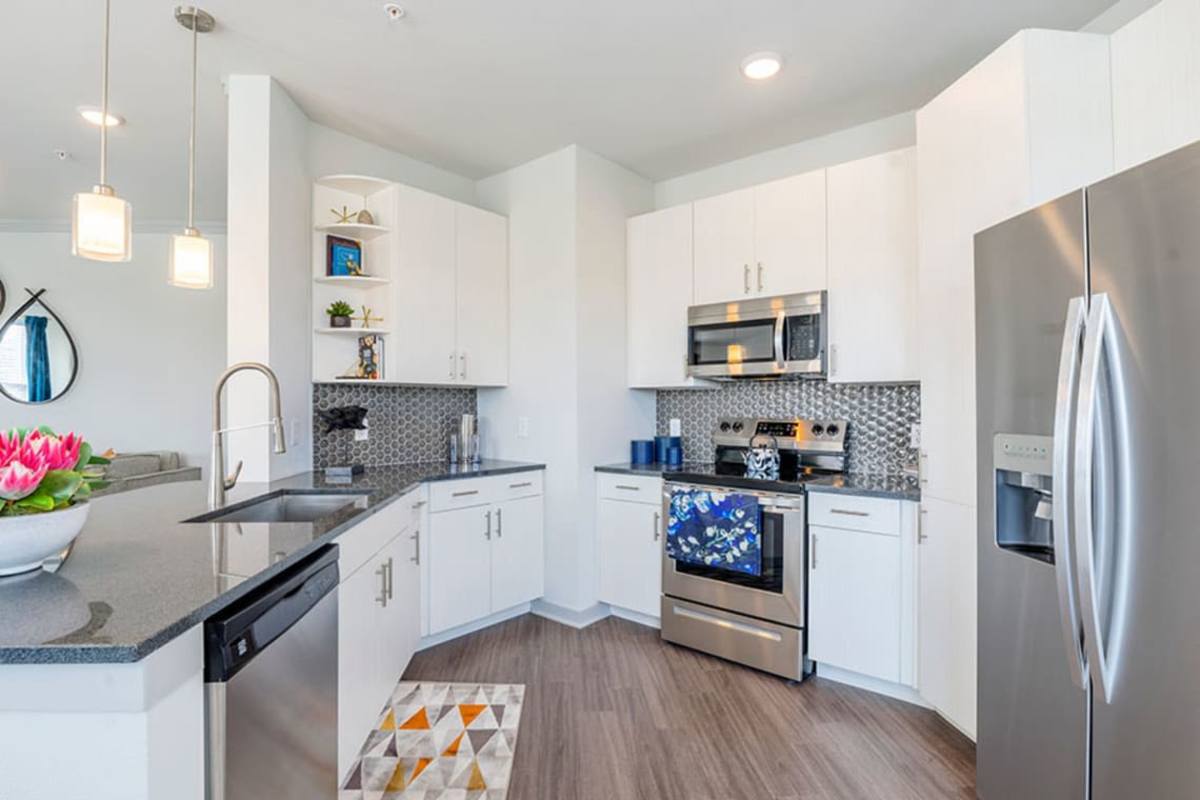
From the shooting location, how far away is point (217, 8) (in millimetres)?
2143

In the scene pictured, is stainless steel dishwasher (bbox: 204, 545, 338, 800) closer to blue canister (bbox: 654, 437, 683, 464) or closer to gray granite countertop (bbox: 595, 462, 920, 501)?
gray granite countertop (bbox: 595, 462, 920, 501)

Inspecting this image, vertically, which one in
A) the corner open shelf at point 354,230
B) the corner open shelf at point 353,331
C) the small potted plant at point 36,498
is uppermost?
the corner open shelf at point 354,230

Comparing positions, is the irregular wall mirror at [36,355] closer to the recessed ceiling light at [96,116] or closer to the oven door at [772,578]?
the recessed ceiling light at [96,116]

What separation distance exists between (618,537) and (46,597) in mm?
2570

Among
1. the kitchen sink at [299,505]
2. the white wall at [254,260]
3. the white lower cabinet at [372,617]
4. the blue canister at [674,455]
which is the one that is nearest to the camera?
the white lower cabinet at [372,617]

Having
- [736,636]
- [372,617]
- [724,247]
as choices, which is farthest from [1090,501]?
[724,247]

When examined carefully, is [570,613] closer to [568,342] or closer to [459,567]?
[459,567]

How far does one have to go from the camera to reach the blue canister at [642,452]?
359cm

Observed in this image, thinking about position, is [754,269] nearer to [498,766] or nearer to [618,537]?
[618,537]

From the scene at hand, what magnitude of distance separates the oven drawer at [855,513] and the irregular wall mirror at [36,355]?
5711 mm

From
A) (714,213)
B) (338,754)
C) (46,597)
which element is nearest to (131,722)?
(46,597)

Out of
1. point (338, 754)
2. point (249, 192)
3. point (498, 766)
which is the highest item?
point (249, 192)

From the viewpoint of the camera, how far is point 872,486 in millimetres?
2561

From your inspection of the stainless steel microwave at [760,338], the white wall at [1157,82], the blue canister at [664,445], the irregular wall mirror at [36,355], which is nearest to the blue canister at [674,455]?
the blue canister at [664,445]
